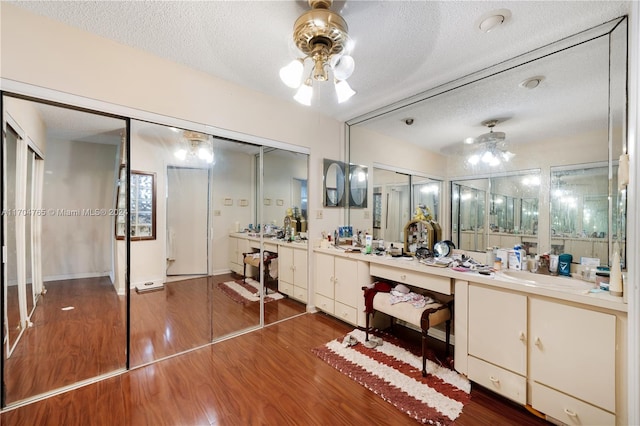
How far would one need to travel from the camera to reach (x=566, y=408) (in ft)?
5.00

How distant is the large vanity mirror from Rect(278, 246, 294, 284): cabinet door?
1877 mm

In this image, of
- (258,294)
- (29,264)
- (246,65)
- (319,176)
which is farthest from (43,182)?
(319,176)

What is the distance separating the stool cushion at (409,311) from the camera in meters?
2.09

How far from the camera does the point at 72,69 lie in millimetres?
1855

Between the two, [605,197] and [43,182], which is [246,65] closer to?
[43,182]

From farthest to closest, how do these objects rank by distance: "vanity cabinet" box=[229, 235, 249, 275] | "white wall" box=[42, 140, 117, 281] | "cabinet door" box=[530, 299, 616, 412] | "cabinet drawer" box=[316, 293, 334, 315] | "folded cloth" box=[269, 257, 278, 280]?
"folded cloth" box=[269, 257, 278, 280] → "cabinet drawer" box=[316, 293, 334, 315] → "vanity cabinet" box=[229, 235, 249, 275] → "white wall" box=[42, 140, 117, 281] → "cabinet door" box=[530, 299, 616, 412]

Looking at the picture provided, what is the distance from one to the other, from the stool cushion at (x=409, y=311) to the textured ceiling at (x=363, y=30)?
174 centimetres

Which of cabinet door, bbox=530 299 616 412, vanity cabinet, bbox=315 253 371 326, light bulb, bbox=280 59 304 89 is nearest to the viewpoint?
cabinet door, bbox=530 299 616 412

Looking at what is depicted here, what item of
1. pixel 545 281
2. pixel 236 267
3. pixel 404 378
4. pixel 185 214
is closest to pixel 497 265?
pixel 545 281

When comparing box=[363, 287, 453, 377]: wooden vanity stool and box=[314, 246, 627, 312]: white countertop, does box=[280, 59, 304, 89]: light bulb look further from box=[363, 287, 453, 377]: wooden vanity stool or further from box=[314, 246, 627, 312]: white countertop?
box=[363, 287, 453, 377]: wooden vanity stool

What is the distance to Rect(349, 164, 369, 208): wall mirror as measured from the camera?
350cm

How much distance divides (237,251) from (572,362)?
2938mm

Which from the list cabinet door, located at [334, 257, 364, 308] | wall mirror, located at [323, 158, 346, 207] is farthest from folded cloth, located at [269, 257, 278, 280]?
wall mirror, located at [323, 158, 346, 207]

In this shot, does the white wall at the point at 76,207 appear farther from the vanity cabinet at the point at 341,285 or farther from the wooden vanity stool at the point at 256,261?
the vanity cabinet at the point at 341,285
